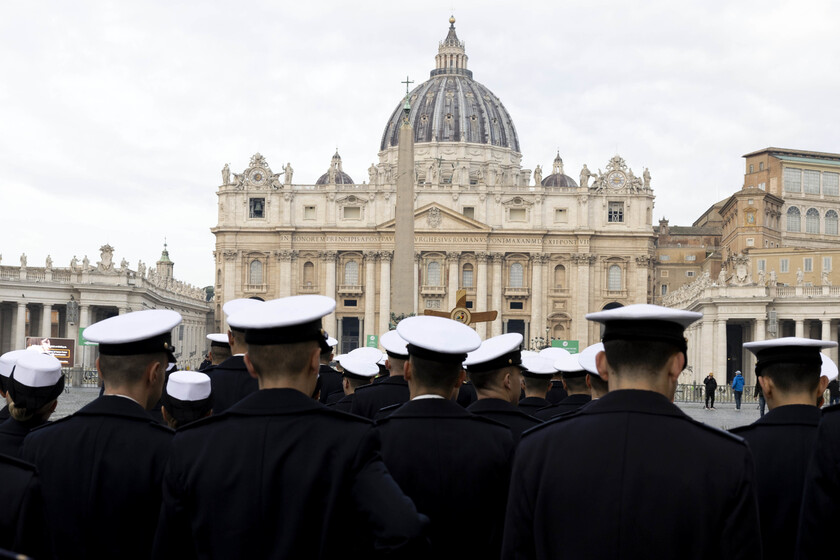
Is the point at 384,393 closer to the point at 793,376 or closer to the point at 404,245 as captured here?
the point at 793,376

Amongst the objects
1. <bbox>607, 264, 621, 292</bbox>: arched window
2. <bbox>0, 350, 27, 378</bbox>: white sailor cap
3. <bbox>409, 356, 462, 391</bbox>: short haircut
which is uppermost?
<bbox>607, 264, 621, 292</bbox>: arched window

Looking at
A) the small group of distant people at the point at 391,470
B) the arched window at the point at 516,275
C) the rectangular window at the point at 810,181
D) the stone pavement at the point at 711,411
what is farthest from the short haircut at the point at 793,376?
the arched window at the point at 516,275

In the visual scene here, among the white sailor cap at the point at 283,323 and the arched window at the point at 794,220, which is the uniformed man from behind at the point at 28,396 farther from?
the arched window at the point at 794,220

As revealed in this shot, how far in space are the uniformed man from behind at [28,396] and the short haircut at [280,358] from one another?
1.68m

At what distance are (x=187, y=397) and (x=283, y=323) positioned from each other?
2.71m

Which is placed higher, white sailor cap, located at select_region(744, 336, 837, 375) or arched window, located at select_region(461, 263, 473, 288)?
arched window, located at select_region(461, 263, 473, 288)

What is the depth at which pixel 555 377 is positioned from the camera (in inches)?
495

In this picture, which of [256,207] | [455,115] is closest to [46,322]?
[256,207]

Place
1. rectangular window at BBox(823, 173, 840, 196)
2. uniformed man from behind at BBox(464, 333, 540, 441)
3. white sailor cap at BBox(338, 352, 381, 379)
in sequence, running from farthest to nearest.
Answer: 1. rectangular window at BBox(823, 173, 840, 196)
2. white sailor cap at BBox(338, 352, 381, 379)
3. uniformed man from behind at BBox(464, 333, 540, 441)

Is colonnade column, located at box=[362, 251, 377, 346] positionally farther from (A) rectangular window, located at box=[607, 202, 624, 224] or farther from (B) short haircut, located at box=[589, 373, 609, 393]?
(B) short haircut, located at box=[589, 373, 609, 393]

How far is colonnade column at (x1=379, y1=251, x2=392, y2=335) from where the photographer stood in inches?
3295

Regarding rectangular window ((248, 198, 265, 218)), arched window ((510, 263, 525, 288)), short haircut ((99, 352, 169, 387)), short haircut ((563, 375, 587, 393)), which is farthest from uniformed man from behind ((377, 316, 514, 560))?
rectangular window ((248, 198, 265, 218))

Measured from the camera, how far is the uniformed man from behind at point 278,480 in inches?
149

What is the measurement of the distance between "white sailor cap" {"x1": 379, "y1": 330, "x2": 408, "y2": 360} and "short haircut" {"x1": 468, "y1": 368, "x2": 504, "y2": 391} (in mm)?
2041
